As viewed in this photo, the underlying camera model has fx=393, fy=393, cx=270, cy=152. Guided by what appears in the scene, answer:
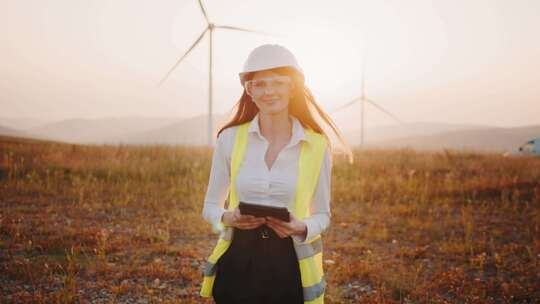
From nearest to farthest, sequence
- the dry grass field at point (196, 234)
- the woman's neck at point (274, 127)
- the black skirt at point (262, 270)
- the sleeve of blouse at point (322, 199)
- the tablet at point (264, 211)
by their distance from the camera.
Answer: the tablet at point (264, 211), the black skirt at point (262, 270), the sleeve of blouse at point (322, 199), the woman's neck at point (274, 127), the dry grass field at point (196, 234)

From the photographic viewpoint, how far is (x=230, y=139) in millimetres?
2205

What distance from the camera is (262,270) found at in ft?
6.59

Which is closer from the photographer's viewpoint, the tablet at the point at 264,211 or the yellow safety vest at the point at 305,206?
the tablet at the point at 264,211

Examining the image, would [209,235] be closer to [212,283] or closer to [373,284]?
[373,284]

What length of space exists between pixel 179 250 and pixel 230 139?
3.68 m

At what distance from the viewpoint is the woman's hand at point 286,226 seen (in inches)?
74.5

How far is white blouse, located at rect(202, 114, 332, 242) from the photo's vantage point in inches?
80.6

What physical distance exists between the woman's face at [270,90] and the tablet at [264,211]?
0.57 m

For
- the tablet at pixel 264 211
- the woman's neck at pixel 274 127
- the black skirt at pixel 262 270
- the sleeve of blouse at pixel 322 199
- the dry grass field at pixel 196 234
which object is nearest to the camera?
the tablet at pixel 264 211

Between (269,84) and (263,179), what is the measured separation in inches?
19.9

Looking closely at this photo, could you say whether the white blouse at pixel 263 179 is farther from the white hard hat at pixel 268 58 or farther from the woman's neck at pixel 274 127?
the white hard hat at pixel 268 58

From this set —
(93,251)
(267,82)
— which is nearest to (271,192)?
(267,82)

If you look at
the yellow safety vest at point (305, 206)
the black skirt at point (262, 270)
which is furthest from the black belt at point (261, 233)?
the yellow safety vest at point (305, 206)

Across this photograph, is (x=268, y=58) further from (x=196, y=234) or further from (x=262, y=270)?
(x=196, y=234)
